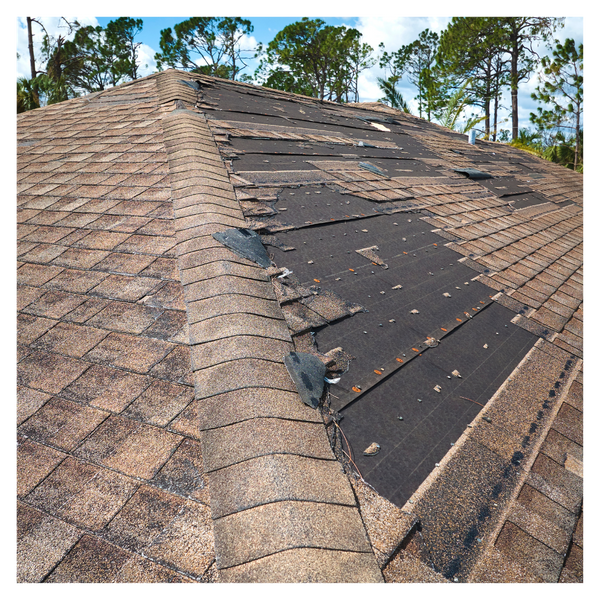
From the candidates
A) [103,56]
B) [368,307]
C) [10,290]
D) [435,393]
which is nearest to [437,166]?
[368,307]

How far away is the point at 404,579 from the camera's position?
1.34m

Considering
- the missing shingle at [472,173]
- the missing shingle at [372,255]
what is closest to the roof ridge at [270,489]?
the missing shingle at [372,255]

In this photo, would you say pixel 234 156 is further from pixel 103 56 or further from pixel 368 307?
pixel 103 56

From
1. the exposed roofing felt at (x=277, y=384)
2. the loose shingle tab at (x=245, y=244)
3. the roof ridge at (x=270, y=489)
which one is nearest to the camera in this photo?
the roof ridge at (x=270, y=489)

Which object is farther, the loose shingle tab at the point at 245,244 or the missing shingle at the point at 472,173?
the missing shingle at the point at 472,173

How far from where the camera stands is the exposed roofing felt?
1417 millimetres

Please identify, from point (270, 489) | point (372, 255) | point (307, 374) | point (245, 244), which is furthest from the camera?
point (372, 255)

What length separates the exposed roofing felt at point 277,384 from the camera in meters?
1.42

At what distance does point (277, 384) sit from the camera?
193 centimetres

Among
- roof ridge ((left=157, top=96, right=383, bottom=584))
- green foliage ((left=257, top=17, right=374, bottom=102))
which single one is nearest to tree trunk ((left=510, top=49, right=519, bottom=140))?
green foliage ((left=257, top=17, right=374, bottom=102))

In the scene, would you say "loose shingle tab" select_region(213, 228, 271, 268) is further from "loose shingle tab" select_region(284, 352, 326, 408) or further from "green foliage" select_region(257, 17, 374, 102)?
"green foliage" select_region(257, 17, 374, 102)

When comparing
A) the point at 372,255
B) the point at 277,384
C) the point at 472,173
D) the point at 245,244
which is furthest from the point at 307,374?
the point at 472,173

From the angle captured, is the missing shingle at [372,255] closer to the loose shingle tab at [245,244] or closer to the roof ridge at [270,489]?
the loose shingle tab at [245,244]

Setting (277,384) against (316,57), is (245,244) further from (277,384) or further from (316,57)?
(316,57)
